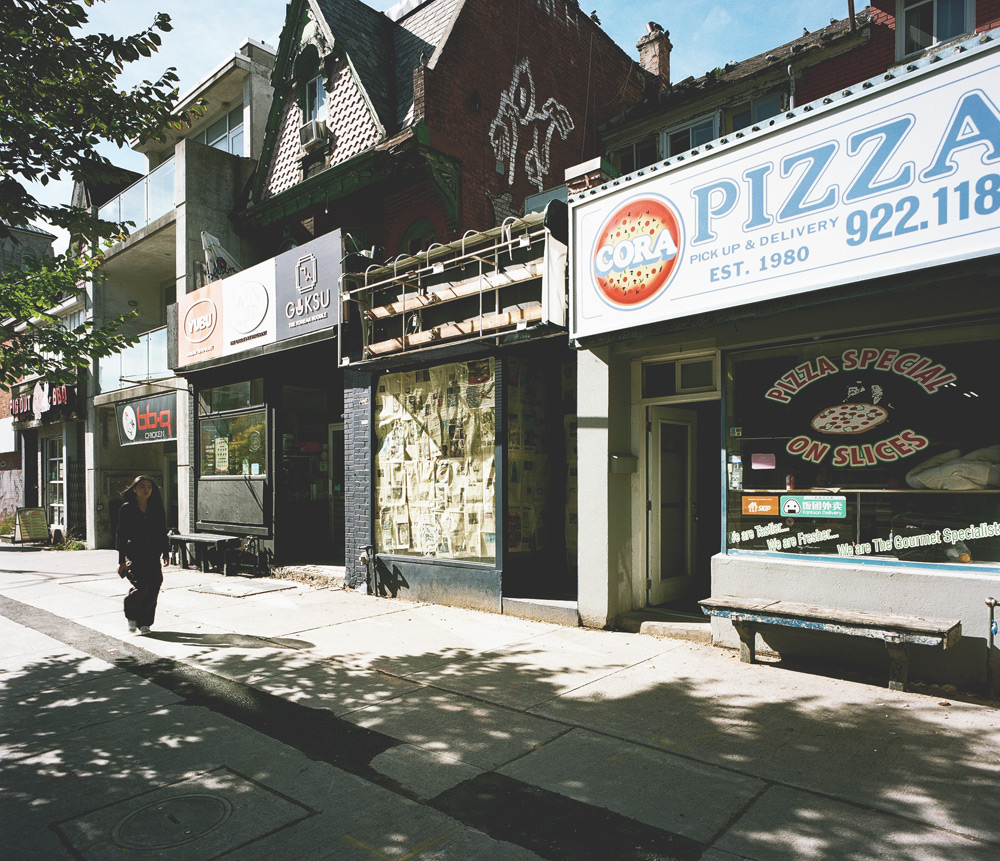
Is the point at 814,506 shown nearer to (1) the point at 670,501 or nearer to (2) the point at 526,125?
(1) the point at 670,501

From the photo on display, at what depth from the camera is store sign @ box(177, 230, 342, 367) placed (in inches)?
440

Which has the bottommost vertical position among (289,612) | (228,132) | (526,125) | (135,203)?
(289,612)

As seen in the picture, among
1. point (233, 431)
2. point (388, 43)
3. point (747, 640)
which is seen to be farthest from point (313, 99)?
point (747, 640)

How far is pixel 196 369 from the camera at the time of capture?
46.5ft

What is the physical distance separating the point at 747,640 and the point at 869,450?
206 cm

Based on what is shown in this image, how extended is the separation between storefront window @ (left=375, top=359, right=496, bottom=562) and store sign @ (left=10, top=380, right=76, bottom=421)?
12.5 metres

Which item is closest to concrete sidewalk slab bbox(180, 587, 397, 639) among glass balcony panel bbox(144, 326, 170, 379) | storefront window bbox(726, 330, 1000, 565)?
storefront window bbox(726, 330, 1000, 565)

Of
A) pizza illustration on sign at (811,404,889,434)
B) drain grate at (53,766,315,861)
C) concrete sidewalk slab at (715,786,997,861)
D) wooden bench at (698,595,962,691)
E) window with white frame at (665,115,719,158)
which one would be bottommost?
drain grate at (53,766,315,861)

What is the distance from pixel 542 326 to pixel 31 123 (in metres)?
5.41

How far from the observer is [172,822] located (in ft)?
12.2

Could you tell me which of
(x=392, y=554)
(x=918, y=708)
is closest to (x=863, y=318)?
(x=918, y=708)

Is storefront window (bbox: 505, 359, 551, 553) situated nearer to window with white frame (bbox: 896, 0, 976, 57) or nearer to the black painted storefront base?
the black painted storefront base

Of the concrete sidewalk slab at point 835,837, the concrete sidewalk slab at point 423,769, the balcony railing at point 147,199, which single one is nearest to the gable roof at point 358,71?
the balcony railing at point 147,199

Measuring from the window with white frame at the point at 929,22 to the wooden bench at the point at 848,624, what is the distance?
8.83 meters
